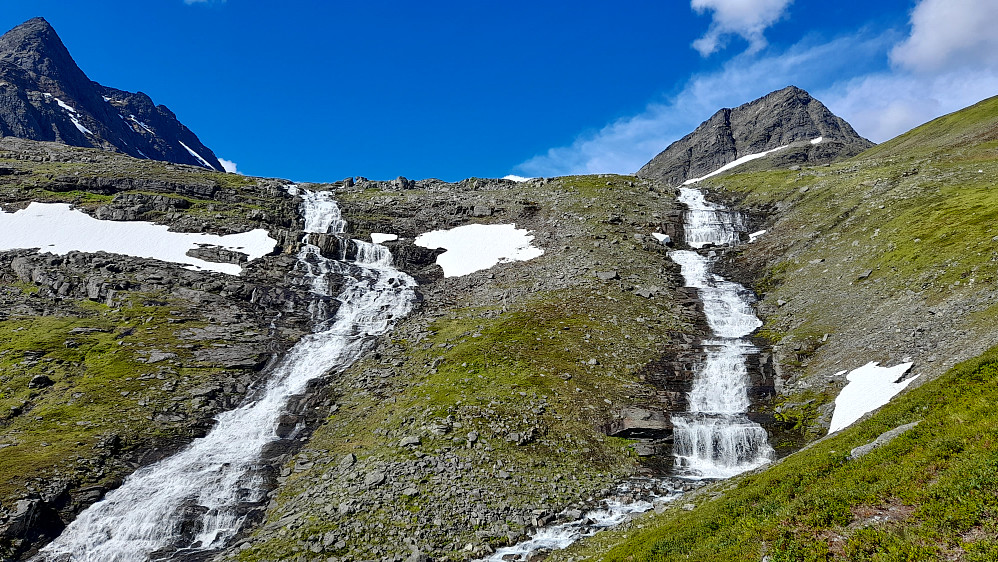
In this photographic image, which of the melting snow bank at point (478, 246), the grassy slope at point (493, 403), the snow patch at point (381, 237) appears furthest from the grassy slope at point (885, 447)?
the snow patch at point (381, 237)

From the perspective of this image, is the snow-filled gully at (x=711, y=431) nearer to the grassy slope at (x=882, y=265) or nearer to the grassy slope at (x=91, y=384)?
the grassy slope at (x=882, y=265)

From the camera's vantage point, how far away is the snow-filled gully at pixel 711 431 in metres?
24.9

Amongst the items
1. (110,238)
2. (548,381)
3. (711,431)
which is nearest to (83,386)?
(548,381)

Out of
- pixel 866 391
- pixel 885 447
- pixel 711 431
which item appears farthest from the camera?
pixel 711 431

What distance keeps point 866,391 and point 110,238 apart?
283 ft

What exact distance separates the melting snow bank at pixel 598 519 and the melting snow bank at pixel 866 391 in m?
11.3

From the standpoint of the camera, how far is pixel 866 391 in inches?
1210

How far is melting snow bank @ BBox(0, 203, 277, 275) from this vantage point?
6450 cm

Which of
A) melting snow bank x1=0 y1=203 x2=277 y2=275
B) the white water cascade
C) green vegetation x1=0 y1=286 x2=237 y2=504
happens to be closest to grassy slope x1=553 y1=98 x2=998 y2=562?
the white water cascade

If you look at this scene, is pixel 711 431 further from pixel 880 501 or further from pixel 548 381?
pixel 880 501

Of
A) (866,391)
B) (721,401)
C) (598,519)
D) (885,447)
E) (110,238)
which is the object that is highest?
(110,238)

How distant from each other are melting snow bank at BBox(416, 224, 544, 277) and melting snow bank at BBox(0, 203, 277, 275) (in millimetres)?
24598

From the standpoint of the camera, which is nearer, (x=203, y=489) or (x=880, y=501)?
(x=880, y=501)

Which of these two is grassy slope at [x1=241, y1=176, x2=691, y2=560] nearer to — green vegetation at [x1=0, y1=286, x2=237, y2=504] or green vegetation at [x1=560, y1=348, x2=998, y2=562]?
green vegetation at [x1=560, y1=348, x2=998, y2=562]
